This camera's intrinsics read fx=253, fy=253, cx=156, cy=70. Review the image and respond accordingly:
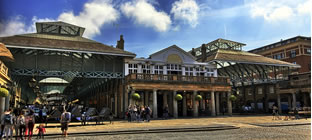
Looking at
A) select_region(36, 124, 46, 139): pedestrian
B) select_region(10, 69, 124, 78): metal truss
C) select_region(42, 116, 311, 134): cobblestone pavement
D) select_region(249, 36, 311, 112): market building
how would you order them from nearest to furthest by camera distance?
select_region(36, 124, 46, 139): pedestrian, select_region(42, 116, 311, 134): cobblestone pavement, select_region(10, 69, 124, 78): metal truss, select_region(249, 36, 311, 112): market building

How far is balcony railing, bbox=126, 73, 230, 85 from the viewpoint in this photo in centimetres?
2777

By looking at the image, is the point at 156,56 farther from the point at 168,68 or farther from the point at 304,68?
the point at 304,68

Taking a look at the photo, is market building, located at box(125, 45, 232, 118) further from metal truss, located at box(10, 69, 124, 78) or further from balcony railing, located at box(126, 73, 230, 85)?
metal truss, located at box(10, 69, 124, 78)

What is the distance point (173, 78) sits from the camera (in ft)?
97.7

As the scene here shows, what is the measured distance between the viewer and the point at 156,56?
3155cm

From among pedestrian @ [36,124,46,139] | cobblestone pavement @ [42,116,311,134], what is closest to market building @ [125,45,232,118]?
cobblestone pavement @ [42,116,311,134]

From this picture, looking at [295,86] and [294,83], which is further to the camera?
[294,83]

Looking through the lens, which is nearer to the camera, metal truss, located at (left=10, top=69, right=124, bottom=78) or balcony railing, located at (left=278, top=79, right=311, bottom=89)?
metal truss, located at (left=10, top=69, right=124, bottom=78)

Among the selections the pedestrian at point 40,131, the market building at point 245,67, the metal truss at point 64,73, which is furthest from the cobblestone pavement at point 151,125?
the market building at point 245,67

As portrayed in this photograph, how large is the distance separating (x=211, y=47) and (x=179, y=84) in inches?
593

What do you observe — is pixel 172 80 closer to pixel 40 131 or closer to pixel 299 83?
pixel 40 131

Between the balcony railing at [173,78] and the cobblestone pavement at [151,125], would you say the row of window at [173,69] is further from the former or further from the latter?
the cobblestone pavement at [151,125]

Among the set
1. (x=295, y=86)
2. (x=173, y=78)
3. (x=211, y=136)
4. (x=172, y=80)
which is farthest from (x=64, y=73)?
(x=295, y=86)

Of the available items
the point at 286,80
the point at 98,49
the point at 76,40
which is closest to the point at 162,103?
the point at 98,49
